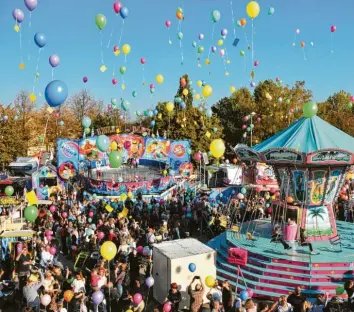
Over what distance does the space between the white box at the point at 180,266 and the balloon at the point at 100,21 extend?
269 inches

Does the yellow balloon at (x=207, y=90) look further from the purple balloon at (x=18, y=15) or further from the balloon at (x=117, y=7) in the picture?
the purple balloon at (x=18, y=15)

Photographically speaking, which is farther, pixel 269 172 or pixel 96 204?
pixel 269 172

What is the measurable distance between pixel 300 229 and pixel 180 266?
15.2 feet

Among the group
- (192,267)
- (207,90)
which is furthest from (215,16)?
(192,267)

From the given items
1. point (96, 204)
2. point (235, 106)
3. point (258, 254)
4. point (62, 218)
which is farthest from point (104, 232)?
point (235, 106)

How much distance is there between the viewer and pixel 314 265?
9750 mm

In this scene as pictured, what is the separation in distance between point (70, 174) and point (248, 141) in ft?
66.2

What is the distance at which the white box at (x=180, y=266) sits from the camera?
8.50 metres

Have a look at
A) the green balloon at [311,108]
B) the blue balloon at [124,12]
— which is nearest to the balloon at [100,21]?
the blue balloon at [124,12]

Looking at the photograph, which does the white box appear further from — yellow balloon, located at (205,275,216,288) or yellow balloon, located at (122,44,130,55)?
yellow balloon, located at (122,44,130,55)

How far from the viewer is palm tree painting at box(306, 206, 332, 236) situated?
38.4ft

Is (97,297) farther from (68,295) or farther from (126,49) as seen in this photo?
(126,49)

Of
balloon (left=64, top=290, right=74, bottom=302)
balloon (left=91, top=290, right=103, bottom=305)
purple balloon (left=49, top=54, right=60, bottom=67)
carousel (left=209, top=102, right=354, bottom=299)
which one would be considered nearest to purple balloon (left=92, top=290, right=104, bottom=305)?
balloon (left=91, top=290, right=103, bottom=305)

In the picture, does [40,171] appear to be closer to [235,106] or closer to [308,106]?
[308,106]
